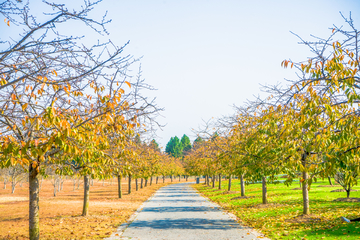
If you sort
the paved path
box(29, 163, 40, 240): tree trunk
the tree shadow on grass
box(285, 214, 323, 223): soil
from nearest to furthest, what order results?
1. box(29, 163, 40, 240): tree trunk
2. the tree shadow on grass
3. the paved path
4. box(285, 214, 323, 223): soil

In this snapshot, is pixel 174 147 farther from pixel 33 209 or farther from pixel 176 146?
pixel 33 209

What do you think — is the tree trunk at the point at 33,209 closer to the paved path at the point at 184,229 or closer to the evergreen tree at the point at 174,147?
the paved path at the point at 184,229

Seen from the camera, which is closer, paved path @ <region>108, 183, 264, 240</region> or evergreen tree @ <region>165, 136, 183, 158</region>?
paved path @ <region>108, 183, 264, 240</region>

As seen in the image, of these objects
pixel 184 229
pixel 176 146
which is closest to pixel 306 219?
pixel 184 229

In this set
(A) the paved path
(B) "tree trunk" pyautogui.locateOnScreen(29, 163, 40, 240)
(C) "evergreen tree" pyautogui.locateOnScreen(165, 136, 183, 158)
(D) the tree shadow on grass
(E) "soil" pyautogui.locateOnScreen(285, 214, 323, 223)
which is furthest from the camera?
(C) "evergreen tree" pyautogui.locateOnScreen(165, 136, 183, 158)

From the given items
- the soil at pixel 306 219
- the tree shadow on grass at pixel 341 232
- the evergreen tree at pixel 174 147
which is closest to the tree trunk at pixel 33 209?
the tree shadow on grass at pixel 341 232

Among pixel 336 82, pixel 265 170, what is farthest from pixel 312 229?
pixel 336 82

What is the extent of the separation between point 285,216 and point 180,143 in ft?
372

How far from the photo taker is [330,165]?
5.44 m

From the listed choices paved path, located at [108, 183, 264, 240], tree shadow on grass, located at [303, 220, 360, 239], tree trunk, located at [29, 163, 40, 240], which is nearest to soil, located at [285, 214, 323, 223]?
tree shadow on grass, located at [303, 220, 360, 239]

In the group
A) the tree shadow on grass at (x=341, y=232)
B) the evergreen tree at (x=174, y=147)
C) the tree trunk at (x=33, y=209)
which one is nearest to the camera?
the tree trunk at (x=33, y=209)

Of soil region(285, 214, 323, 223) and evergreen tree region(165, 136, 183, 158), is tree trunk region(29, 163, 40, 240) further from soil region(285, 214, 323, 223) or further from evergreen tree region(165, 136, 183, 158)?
evergreen tree region(165, 136, 183, 158)

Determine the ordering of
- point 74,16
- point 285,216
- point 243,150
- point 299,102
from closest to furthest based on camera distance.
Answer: point 74,16
point 299,102
point 285,216
point 243,150

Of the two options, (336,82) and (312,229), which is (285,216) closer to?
(312,229)
